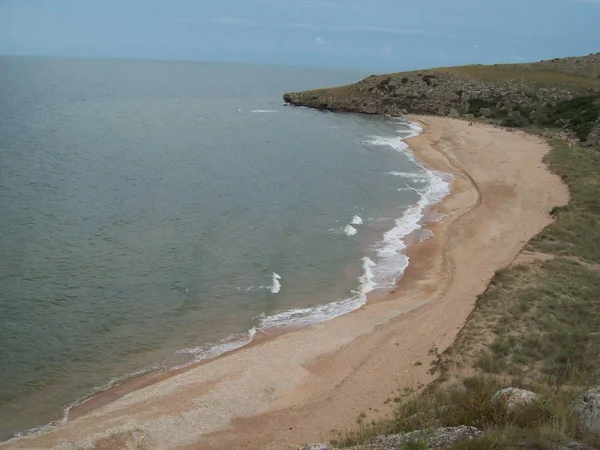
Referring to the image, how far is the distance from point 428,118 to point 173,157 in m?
52.2

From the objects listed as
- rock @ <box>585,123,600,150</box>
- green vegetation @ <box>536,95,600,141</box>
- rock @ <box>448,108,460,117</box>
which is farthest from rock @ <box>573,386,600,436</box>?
rock @ <box>448,108,460,117</box>

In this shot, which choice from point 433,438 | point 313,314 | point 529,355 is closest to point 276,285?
point 313,314

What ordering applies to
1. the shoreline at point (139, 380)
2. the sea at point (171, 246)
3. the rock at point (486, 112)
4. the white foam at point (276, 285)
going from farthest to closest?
the rock at point (486, 112) < the white foam at point (276, 285) < the sea at point (171, 246) < the shoreline at point (139, 380)

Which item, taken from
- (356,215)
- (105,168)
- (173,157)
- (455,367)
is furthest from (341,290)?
(173,157)

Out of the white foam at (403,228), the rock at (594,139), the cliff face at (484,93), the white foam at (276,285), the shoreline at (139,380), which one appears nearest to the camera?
the shoreline at (139,380)

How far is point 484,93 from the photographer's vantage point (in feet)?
314

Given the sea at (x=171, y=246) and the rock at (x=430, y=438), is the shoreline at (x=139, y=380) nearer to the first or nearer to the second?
the sea at (x=171, y=246)

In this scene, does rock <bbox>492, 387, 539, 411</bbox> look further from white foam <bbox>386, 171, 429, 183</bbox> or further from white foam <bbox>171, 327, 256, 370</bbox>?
white foam <bbox>386, 171, 429, 183</bbox>

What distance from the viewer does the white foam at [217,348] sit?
2069cm

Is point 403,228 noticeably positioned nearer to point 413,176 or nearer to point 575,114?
point 413,176

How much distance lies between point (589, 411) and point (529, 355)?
328 inches

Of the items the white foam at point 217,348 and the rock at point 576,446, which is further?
the white foam at point 217,348

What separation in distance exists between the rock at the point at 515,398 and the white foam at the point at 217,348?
1261 centimetres

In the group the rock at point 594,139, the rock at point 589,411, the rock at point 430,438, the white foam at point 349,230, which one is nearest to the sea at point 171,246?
the white foam at point 349,230
